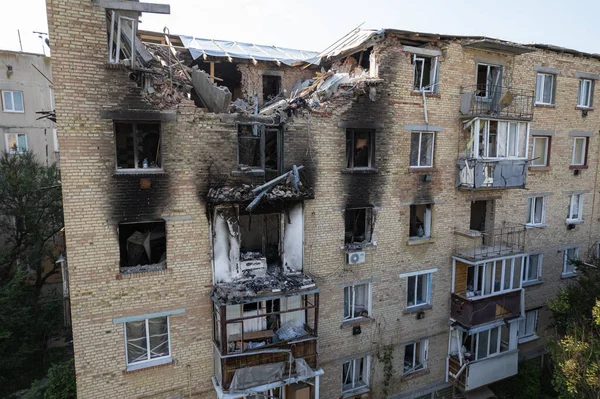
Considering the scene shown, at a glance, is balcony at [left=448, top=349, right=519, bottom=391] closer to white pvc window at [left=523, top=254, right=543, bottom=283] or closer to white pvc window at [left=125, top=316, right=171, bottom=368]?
white pvc window at [left=523, top=254, right=543, bottom=283]

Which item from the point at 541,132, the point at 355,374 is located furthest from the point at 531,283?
the point at 355,374

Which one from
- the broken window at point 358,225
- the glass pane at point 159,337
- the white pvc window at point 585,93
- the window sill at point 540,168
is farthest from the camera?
the white pvc window at point 585,93

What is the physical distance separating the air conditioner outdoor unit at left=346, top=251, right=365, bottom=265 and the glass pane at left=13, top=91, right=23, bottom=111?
86.4ft

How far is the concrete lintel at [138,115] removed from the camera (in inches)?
361

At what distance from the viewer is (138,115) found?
944 centimetres

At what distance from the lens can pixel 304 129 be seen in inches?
452

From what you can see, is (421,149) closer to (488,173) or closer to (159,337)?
(488,173)

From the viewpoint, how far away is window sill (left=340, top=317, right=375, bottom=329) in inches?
508

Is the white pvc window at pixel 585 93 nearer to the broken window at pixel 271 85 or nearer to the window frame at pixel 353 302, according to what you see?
the window frame at pixel 353 302

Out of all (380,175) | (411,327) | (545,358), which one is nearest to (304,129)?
(380,175)

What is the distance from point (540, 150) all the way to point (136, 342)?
717 inches

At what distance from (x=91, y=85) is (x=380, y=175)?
9.31 m

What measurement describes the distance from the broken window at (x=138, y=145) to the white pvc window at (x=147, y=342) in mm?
4580

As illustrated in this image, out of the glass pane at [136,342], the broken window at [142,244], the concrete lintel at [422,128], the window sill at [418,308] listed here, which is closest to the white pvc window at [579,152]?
the concrete lintel at [422,128]
